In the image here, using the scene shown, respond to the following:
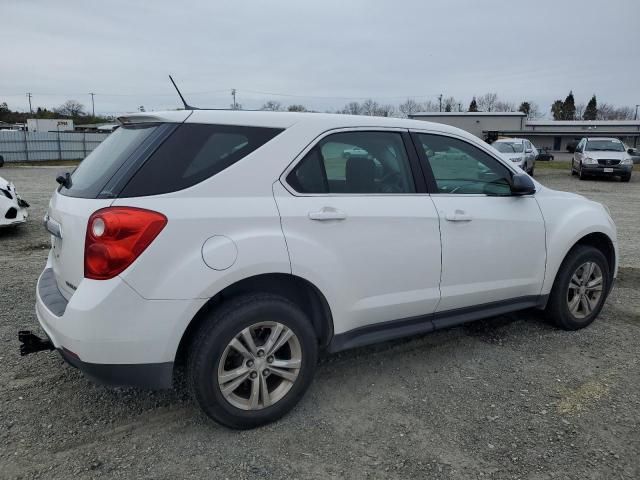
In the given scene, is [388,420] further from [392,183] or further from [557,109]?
[557,109]

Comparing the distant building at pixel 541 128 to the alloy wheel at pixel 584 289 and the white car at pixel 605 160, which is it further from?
the alloy wheel at pixel 584 289

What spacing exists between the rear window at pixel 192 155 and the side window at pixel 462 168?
1.23 m

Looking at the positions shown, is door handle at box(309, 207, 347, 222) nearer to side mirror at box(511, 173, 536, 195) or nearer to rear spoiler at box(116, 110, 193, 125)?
rear spoiler at box(116, 110, 193, 125)

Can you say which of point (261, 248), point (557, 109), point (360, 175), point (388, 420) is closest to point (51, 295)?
point (261, 248)

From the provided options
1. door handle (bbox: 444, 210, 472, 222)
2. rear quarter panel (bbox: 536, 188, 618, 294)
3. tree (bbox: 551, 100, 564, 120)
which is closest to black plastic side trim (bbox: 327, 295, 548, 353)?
rear quarter panel (bbox: 536, 188, 618, 294)

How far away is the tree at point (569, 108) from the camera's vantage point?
92.6 m

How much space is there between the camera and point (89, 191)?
273 centimetres

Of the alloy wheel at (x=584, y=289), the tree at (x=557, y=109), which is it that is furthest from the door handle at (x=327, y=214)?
the tree at (x=557, y=109)

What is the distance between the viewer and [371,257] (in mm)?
3107

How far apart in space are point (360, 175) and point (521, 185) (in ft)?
4.28

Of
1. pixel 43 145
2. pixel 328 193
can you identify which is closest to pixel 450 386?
pixel 328 193

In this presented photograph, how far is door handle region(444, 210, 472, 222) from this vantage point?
344cm

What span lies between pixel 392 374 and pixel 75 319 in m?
2.08

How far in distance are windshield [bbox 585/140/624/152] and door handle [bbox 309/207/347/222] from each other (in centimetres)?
2034
